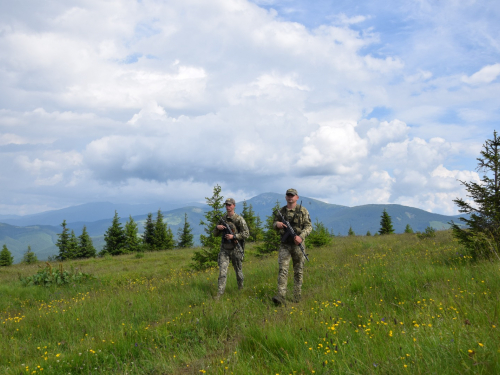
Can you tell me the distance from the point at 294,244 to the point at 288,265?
0.53 meters

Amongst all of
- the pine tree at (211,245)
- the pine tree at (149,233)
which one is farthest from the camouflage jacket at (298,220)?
the pine tree at (149,233)

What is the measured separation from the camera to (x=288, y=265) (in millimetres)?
7344

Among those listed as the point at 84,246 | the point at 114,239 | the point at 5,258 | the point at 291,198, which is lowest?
the point at 5,258

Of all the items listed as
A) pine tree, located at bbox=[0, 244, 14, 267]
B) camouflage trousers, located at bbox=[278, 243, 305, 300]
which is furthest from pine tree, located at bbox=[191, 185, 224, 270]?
pine tree, located at bbox=[0, 244, 14, 267]

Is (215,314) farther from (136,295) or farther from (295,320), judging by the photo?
(136,295)

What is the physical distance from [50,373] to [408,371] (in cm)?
441

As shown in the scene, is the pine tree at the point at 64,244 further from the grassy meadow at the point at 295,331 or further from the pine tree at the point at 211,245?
the grassy meadow at the point at 295,331

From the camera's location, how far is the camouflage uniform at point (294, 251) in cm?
716

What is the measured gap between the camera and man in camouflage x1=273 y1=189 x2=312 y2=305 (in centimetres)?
714

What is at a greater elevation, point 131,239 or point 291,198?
point 291,198

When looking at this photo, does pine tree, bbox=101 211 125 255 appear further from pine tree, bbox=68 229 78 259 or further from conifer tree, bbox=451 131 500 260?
conifer tree, bbox=451 131 500 260

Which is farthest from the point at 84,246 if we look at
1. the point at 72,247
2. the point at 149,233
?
the point at 149,233

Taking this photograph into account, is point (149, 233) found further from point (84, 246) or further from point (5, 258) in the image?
point (5, 258)

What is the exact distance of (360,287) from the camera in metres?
6.52
